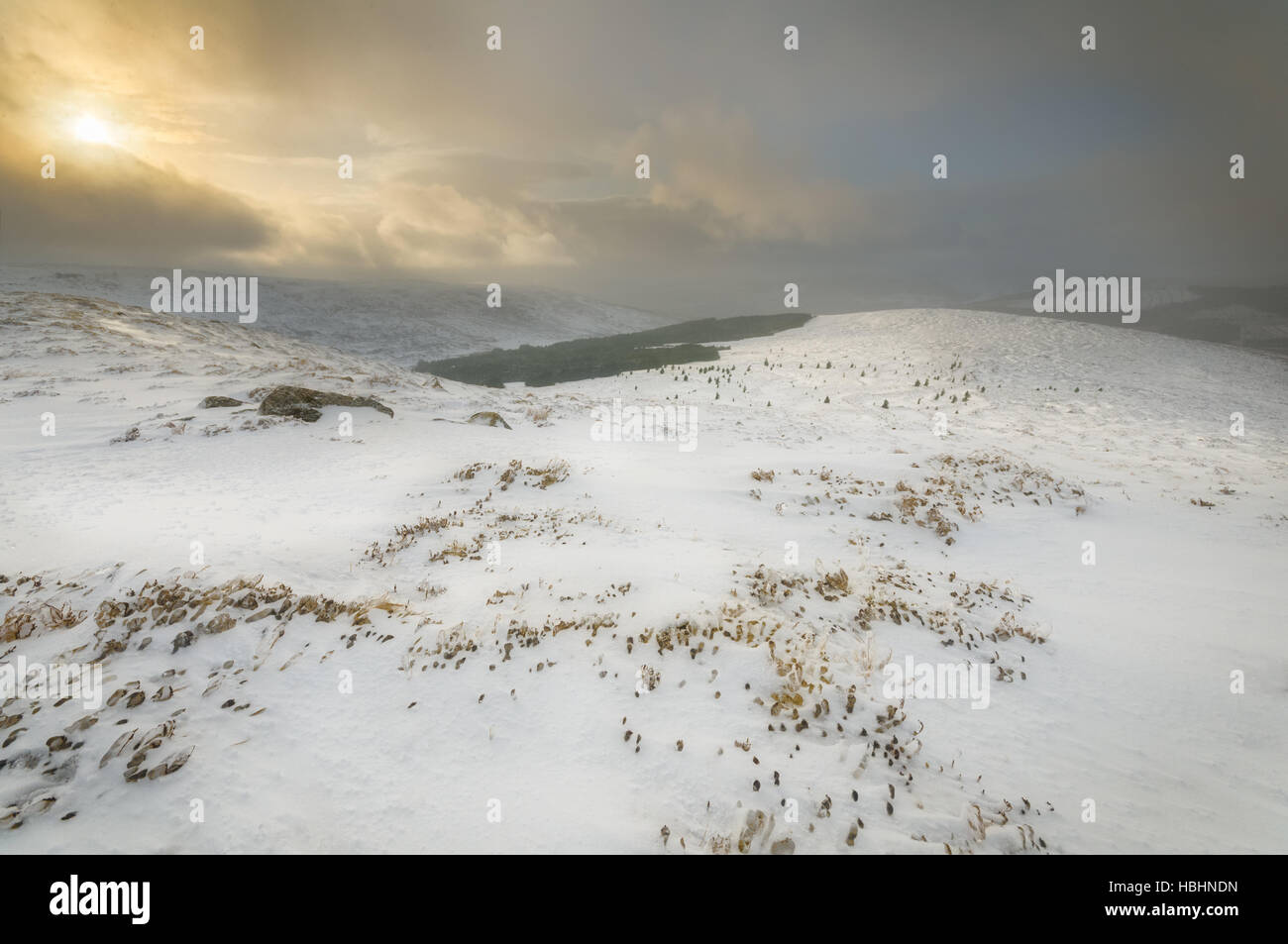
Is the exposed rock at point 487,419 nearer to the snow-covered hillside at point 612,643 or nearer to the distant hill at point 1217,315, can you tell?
the snow-covered hillside at point 612,643

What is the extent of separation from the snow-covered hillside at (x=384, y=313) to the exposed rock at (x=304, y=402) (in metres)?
59.1

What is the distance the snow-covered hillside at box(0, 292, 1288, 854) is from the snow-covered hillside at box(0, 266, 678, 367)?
6838 cm

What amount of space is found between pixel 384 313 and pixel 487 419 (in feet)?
306

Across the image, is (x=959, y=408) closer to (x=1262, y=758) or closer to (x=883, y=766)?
(x=1262, y=758)

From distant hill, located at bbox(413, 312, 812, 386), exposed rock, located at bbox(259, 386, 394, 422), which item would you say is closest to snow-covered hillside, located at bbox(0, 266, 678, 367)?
distant hill, located at bbox(413, 312, 812, 386)

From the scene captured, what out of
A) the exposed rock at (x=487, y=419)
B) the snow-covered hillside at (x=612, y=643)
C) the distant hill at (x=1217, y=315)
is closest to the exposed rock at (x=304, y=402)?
the snow-covered hillside at (x=612, y=643)

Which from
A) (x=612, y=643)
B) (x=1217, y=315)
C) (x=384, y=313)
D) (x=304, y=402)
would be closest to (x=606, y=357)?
(x=304, y=402)

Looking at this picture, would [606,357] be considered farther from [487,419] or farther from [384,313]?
[384,313]

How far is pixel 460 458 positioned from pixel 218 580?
8.37 m

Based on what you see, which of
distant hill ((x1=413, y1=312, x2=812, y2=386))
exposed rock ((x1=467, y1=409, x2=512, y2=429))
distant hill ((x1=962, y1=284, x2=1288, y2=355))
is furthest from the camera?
distant hill ((x1=962, y1=284, x2=1288, y2=355))

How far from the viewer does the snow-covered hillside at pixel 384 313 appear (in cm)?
8181

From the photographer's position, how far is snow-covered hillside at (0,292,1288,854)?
166 inches

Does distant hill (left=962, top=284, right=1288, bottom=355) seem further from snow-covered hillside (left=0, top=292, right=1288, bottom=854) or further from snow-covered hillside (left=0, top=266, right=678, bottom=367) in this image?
snow-covered hillside (left=0, top=266, right=678, bottom=367)

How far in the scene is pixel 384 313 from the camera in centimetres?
9694
